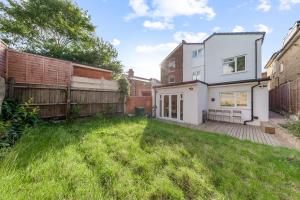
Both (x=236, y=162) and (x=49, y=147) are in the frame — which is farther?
(x=236, y=162)

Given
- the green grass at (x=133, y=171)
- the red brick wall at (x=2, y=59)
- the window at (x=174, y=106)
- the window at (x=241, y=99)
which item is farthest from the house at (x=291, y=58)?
the red brick wall at (x=2, y=59)

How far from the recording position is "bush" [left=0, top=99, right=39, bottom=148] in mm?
3400

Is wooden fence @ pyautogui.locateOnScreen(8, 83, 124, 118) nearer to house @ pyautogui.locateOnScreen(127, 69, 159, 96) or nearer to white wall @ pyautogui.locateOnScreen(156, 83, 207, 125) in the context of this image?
white wall @ pyautogui.locateOnScreen(156, 83, 207, 125)

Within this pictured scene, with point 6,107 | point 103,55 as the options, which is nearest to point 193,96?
point 6,107

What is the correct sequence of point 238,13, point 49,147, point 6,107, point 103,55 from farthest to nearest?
point 103,55 → point 238,13 → point 6,107 → point 49,147

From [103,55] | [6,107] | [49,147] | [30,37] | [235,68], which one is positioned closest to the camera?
[49,147]

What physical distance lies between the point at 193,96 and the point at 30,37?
17220 mm

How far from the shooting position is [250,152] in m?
4.57

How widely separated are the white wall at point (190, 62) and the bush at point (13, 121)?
14.0m

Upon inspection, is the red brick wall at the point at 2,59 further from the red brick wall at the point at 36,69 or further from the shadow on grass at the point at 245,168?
the shadow on grass at the point at 245,168

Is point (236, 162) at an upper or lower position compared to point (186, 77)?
lower

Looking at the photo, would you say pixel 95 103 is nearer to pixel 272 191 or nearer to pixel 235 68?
pixel 272 191

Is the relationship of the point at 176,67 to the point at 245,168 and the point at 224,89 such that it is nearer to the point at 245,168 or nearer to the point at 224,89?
the point at 224,89

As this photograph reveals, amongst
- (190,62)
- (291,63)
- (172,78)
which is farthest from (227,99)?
(172,78)
